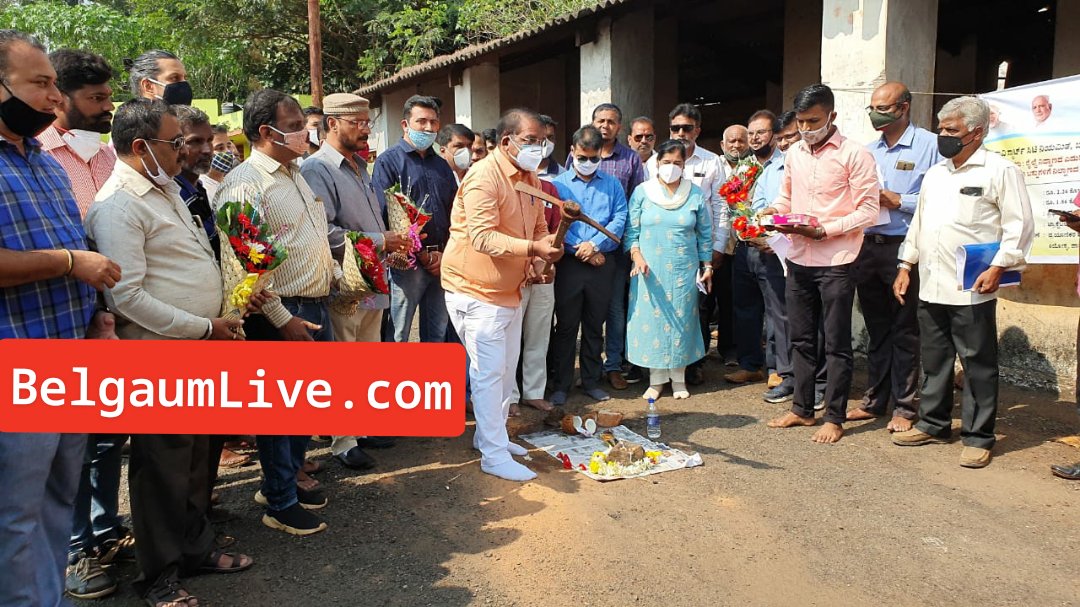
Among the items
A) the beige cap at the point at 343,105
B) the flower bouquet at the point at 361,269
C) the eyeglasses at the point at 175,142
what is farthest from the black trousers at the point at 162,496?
the beige cap at the point at 343,105

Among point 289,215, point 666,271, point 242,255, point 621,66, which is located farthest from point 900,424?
point 621,66

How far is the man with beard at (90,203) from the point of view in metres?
3.41

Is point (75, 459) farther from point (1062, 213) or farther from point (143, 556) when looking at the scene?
point (1062, 213)

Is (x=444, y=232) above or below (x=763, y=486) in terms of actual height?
above

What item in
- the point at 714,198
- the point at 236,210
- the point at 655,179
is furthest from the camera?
the point at 714,198

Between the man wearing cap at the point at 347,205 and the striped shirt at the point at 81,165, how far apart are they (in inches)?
39.3

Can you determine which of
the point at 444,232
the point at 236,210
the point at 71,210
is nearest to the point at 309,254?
the point at 236,210

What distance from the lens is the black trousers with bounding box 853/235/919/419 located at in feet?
17.9

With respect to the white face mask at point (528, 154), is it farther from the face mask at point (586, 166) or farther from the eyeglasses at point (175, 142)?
the eyeglasses at point (175, 142)

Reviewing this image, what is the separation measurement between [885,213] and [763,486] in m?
2.17

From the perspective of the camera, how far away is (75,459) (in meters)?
2.74

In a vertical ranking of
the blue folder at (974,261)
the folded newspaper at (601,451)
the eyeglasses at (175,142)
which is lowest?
the folded newspaper at (601,451)

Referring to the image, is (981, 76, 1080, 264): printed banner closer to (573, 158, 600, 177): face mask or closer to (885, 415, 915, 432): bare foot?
(885, 415, 915, 432): bare foot

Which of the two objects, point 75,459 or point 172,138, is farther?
point 172,138
